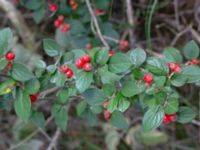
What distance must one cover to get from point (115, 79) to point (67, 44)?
0.80 m

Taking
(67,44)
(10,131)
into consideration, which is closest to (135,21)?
(67,44)

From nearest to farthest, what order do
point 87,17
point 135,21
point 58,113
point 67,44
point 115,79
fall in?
1. point 115,79
2. point 58,113
3. point 87,17
4. point 67,44
5. point 135,21

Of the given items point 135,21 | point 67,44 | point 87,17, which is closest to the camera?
point 87,17

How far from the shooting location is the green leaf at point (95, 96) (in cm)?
112

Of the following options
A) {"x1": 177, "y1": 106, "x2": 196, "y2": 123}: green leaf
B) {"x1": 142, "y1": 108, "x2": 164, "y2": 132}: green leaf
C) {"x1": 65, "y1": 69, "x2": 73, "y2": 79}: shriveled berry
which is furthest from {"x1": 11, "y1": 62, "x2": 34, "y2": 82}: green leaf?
{"x1": 177, "y1": 106, "x2": 196, "y2": 123}: green leaf

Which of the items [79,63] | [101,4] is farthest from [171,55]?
[101,4]

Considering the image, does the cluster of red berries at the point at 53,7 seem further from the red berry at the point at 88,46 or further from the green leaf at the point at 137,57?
the green leaf at the point at 137,57

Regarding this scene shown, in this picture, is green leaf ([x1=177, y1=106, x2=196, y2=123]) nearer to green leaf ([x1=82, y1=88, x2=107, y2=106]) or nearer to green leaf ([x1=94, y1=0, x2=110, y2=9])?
green leaf ([x1=82, y1=88, x2=107, y2=106])

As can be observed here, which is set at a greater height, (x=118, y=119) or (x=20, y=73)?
(x=20, y=73)

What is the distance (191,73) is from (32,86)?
1.39 feet

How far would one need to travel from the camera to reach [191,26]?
1817 millimetres

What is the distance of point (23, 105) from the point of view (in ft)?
3.55

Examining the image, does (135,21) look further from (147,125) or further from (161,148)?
(147,125)

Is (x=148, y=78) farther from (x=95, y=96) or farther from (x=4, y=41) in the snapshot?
(x=4, y=41)
